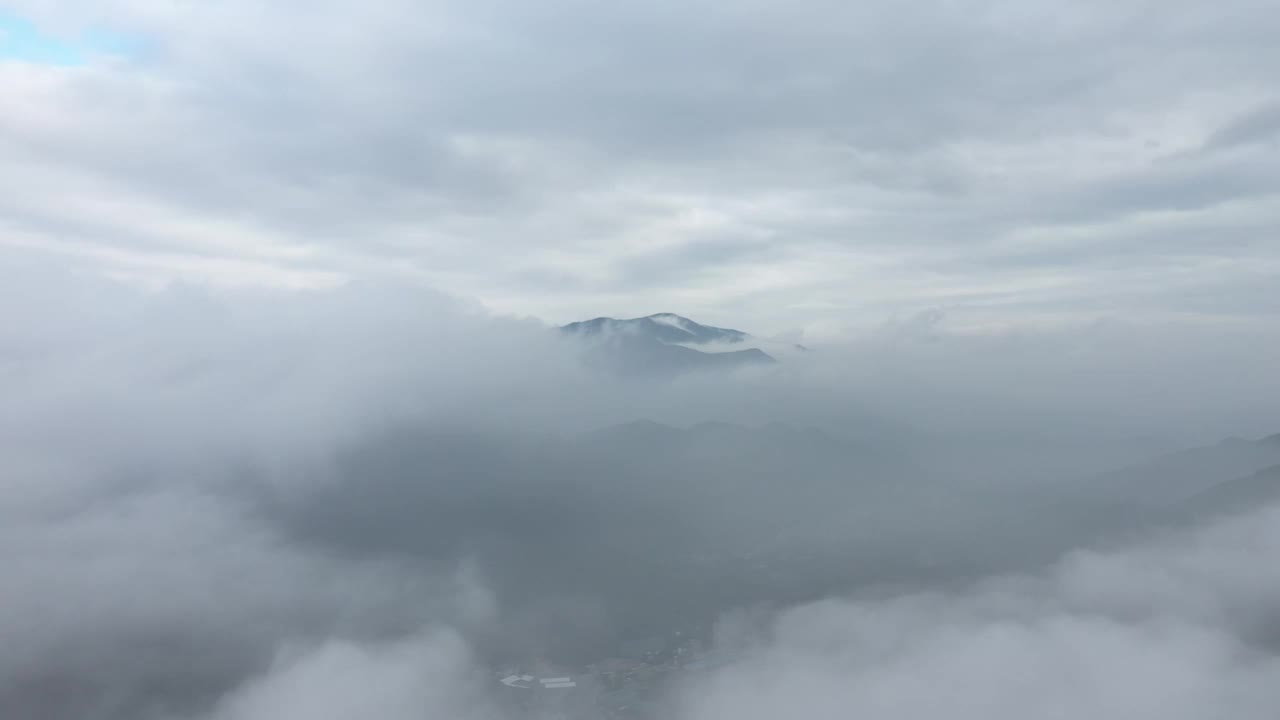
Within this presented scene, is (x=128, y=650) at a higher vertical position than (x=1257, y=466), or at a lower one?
lower

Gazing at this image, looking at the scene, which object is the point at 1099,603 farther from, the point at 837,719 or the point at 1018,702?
the point at 837,719

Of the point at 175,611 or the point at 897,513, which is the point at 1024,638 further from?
the point at 175,611

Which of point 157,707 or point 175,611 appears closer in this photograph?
point 157,707

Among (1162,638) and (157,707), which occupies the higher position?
(1162,638)

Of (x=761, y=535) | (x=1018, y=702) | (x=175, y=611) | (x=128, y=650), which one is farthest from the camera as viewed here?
(x=761, y=535)

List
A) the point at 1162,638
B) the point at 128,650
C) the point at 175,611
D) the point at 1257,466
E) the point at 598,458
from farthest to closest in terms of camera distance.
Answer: the point at 598,458 < the point at 1257,466 < the point at 175,611 < the point at 128,650 < the point at 1162,638

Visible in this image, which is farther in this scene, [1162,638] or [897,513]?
[897,513]

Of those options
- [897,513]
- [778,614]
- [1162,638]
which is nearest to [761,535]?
[897,513]

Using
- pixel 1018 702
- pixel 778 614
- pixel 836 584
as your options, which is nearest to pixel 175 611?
pixel 778 614

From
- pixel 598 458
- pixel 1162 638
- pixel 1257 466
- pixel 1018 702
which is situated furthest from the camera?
pixel 598 458
